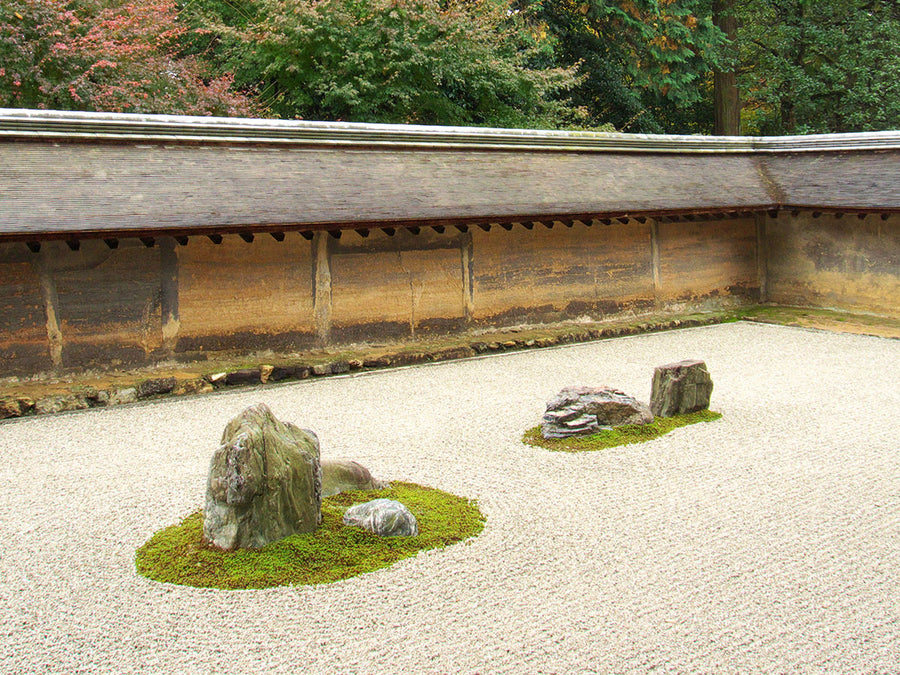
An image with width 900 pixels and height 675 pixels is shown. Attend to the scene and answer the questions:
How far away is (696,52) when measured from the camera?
73.5 ft

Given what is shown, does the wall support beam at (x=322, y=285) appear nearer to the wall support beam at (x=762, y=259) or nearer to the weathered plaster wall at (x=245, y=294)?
the weathered plaster wall at (x=245, y=294)

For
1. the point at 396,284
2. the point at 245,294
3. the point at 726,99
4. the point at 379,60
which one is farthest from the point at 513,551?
the point at 726,99

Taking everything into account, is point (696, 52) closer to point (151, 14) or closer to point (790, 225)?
point (790, 225)

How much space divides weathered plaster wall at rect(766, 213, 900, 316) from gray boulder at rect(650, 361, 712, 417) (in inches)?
244

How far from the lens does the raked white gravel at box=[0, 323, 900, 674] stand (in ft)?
12.2

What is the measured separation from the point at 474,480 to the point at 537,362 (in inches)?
167

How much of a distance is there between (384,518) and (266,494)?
0.71m

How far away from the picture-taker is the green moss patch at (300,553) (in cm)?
441

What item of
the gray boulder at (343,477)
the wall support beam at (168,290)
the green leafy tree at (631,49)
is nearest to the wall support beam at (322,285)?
the wall support beam at (168,290)

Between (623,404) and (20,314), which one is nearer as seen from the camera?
(623,404)

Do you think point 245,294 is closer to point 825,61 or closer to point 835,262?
point 835,262

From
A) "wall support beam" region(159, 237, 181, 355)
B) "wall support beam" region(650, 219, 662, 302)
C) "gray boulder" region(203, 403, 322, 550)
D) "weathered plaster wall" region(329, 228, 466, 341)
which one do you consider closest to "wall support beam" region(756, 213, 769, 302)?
"wall support beam" region(650, 219, 662, 302)

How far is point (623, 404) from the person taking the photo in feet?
23.3

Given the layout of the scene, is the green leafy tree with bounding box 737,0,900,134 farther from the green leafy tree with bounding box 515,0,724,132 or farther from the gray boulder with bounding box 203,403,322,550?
the gray boulder with bounding box 203,403,322,550
